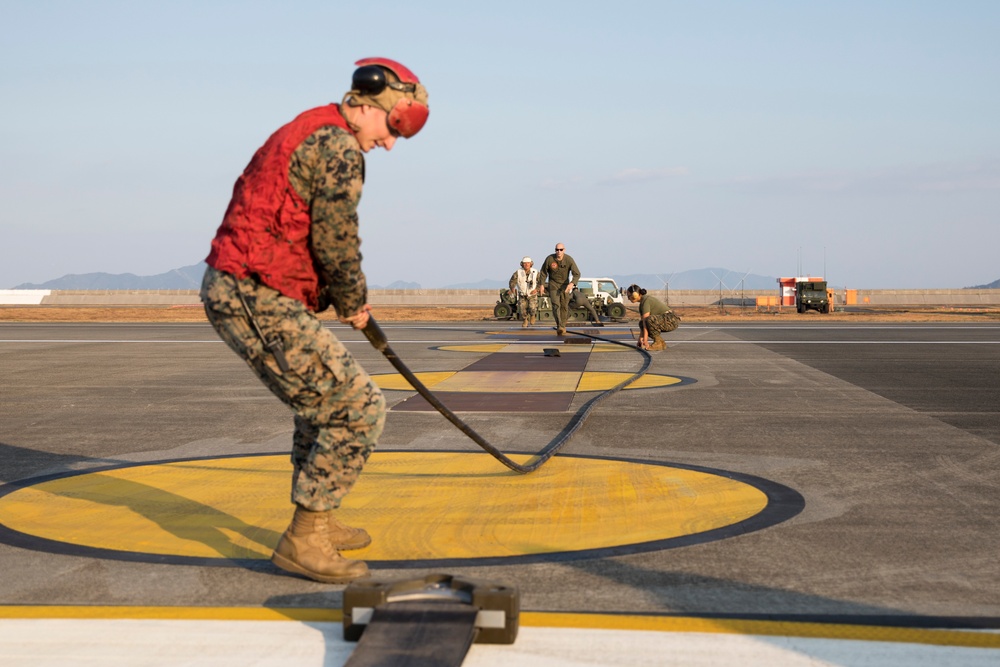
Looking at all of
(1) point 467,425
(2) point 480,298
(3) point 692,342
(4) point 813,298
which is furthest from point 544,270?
(2) point 480,298

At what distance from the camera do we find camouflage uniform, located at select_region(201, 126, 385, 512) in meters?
4.09

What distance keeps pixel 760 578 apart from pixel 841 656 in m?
0.99

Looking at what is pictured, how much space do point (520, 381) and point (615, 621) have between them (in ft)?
31.5

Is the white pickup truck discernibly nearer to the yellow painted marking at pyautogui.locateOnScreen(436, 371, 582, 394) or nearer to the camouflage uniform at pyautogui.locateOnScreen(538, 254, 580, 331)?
the camouflage uniform at pyautogui.locateOnScreen(538, 254, 580, 331)

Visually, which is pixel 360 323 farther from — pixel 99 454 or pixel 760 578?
pixel 99 454

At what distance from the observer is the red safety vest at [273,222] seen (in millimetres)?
4113

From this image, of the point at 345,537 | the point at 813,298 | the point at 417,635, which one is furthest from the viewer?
the point at 813,298

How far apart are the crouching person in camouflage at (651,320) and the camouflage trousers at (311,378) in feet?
49.2

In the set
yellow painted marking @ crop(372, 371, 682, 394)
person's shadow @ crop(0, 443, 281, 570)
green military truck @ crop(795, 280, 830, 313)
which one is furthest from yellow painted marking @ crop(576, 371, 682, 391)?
green military truck @ crop(795, 280, 830, 313)

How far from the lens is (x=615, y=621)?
3.73m

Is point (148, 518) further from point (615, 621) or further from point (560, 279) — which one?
point (560, 279)

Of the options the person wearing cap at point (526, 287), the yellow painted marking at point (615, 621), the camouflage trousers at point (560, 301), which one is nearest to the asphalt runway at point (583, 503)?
the yellow painted marking at point (615, 621)

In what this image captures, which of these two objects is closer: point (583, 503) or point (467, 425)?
point (583, 503)

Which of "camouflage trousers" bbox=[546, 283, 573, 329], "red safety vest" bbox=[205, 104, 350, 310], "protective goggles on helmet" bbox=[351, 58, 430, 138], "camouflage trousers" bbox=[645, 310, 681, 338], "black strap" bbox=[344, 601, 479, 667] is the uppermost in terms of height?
"protective goggles on helmet" bbox=[351, 58, 430, 138]
